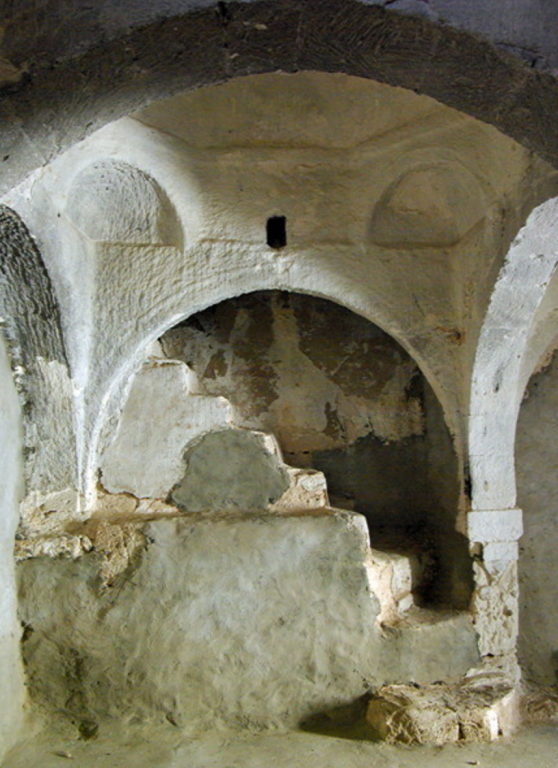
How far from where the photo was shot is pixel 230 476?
14.0 ft

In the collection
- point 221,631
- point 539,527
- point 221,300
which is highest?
point 221,300

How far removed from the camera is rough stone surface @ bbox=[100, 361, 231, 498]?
14.0 ft

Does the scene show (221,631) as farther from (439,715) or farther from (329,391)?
(329,391)

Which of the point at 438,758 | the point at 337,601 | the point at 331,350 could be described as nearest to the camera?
the point at 438,758

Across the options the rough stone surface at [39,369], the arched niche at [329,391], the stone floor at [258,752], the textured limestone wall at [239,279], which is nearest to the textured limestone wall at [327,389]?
the arched niche at [329,391]

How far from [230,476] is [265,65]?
8.96 ft

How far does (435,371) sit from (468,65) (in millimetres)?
2615

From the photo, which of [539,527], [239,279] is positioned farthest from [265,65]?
[539,527]

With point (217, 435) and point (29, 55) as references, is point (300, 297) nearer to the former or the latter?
point (217, 435)

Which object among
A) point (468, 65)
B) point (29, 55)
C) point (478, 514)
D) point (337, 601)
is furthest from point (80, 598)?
point (468, 65)

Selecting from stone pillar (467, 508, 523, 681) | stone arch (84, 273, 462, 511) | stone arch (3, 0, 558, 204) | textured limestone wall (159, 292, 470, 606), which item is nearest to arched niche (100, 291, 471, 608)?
textured limestone wall (159, 292, 470, 606)

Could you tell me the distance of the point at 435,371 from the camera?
429 centimetres

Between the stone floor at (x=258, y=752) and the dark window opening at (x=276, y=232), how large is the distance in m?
2.84

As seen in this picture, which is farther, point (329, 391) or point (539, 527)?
point (329, 391)
